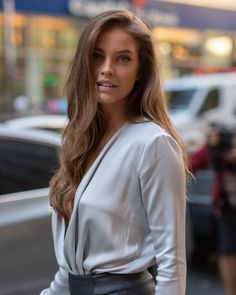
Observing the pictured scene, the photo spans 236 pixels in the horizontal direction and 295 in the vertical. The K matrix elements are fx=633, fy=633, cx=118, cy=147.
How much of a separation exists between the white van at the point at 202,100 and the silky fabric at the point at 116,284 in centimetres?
936

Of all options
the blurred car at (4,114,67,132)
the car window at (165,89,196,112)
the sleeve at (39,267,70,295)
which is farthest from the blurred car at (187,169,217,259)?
the car window at (165,89,196,112)

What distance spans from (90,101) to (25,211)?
1.66m

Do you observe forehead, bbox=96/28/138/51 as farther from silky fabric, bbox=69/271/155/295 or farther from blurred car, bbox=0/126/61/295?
blurred car, bbox=0/126/61/295

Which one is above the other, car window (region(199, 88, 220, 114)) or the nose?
the nose

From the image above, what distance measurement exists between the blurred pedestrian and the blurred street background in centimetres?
29

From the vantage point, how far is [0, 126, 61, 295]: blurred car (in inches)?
128

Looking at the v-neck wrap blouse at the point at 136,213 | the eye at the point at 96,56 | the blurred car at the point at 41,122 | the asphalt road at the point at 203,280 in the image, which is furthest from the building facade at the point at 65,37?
the v-neck wrap blouse at the point at 136,213

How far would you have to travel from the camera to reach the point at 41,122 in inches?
180

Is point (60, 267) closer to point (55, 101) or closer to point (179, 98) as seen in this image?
point (179, 98)

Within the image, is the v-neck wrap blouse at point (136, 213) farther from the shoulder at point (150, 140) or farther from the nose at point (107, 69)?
the nose at point (107, 69)

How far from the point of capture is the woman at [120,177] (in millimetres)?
1795


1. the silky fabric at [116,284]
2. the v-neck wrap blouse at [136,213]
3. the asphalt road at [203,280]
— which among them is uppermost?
the v-neck wrap blouse at [136,213]

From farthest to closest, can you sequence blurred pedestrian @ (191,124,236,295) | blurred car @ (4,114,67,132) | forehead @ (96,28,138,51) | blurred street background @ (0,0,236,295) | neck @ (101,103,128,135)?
1. blurred pedestrian @ (191,124,236,295)
2. blurred car @ (4,114,67,132)
3. blurred street background @ (0,0,236,295)
4. neck @ (101,103,128,135)
5. forehead @ (96,28,138,51)

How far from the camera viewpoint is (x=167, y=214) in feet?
5.90
